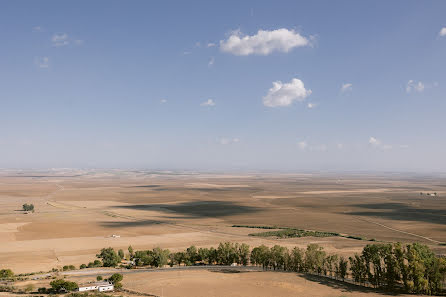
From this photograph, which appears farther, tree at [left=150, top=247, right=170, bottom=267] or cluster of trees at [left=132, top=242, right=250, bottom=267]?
cluster of trees at [left=132, top=242, right=250, bottom=267]

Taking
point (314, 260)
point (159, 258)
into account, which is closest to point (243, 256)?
point (314, 260)

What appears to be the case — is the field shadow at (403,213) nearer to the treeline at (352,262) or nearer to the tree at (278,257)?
the treeline at (352,262)

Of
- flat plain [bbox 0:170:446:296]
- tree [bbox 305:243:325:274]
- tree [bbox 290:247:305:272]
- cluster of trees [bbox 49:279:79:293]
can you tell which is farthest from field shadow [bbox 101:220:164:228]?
tree [bbox 305:243:325:274]

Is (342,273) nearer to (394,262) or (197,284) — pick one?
(394,262)

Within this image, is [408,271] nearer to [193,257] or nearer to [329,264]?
[329,264]

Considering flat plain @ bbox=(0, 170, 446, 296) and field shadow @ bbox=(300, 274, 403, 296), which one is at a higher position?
field shadow @ bbox=(300, 274, 403, 296)

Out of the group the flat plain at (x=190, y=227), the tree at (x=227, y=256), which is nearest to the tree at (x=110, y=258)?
the flat plain at (x=190, y=227)

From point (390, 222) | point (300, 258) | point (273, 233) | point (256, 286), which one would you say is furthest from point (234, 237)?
point (390, 222)

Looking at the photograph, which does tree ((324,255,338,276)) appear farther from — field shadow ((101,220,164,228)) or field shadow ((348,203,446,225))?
field shadow ((348,203,446,225))
